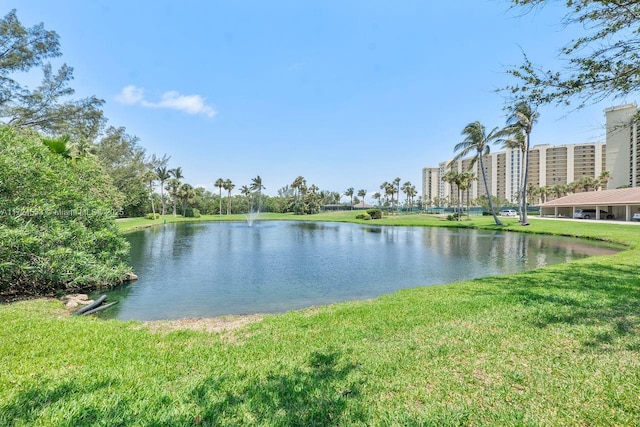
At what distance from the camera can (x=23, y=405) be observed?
2729mm

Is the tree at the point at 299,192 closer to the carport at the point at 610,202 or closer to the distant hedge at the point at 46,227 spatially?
the carport at the point at 610,202

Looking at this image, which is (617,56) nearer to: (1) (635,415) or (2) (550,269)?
(1) (635,415)

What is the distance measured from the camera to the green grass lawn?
2656 millimetres

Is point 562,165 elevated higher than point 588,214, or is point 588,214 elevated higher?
point 562,165

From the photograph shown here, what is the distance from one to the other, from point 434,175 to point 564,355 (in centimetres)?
16472

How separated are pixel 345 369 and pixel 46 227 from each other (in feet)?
29.4

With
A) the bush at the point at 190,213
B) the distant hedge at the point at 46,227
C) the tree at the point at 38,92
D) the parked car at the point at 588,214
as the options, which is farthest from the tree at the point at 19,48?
the parked car at the point at 588,214

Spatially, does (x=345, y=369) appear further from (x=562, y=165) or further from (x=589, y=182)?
(x=562, y=165)

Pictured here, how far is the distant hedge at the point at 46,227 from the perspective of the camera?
7250 millimetres

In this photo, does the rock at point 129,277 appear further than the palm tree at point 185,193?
No

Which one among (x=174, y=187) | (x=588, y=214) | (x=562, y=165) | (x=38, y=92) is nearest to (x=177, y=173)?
(x=174, y=187)

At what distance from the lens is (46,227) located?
792cm

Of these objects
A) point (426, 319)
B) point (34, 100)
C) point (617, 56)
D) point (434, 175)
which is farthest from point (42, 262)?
point (434, 175)

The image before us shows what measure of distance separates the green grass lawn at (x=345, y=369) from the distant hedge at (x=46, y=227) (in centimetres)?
201
